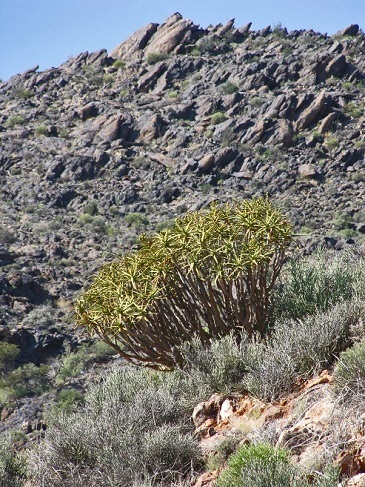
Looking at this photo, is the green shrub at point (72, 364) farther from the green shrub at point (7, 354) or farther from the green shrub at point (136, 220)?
the green shrub at point (136, 220)

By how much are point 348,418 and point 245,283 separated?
277cm

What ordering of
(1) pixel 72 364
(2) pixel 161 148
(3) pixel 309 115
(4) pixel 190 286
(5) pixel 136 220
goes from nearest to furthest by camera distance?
1. (4) pixel 190 286
2. (1) pixel 72 364
3. (5) pixel 136 220
4. (3) pixel 309 115
5. (2) pixel 161 148

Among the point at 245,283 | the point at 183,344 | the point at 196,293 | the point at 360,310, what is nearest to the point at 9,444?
the point at 183,344

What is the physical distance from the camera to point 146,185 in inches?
1281

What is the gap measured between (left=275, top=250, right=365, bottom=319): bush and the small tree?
295mm

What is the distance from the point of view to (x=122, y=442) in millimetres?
5090

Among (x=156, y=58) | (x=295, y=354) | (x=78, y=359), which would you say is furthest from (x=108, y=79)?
(x=295, y=354)

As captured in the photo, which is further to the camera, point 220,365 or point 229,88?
point 229,88

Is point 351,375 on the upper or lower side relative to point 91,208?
lower

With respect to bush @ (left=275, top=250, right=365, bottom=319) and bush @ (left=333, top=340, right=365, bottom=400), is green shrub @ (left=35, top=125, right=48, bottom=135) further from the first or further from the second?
bush @ (left=333, top=340, right=365, bottom=400)

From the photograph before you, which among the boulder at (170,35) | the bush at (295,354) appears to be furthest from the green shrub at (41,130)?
the bush at (295,354)

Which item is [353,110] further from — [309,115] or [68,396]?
[68,396]

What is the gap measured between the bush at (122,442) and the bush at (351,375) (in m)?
1.27

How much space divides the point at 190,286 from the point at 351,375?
2607mm
